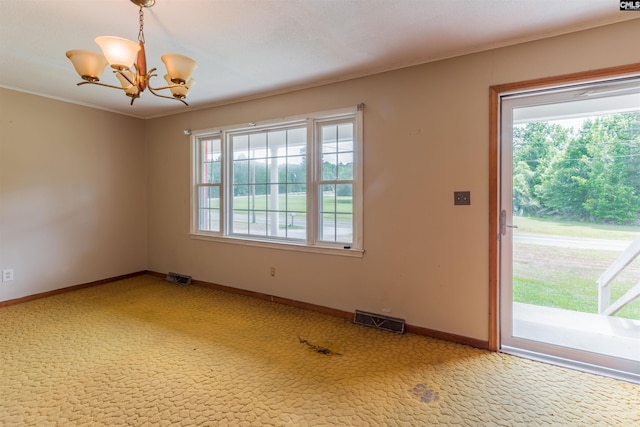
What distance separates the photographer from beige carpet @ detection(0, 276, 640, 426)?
1.81 m

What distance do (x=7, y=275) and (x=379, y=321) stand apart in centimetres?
418

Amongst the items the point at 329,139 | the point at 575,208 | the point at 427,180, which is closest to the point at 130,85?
the point at 329,139

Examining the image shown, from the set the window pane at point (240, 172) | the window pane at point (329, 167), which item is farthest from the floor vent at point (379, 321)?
the window pane at point (240, 172)

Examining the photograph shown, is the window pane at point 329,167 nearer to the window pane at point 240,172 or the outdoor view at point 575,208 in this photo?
the window pane at point 240,172

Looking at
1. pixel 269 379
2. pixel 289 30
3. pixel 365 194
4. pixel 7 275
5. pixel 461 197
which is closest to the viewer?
pixel 269 379

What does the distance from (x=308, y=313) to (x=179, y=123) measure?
3.26 meters

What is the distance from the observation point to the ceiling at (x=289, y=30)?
2.00 metres

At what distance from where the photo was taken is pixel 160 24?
221 centimetres

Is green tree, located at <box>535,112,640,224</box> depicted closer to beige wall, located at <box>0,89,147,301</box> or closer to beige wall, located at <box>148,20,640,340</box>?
beige wall, located at <box>148,20,640,340</box>

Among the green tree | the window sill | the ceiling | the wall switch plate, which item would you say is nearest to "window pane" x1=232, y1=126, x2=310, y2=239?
the window sill

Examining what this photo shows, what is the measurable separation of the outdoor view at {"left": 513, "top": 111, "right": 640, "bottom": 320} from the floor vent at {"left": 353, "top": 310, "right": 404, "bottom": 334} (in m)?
1.02

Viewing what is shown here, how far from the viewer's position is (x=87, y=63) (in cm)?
177

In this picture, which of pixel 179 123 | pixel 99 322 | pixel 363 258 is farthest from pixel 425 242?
pixel 179 123

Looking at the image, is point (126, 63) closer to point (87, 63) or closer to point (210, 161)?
point (87, 63)
